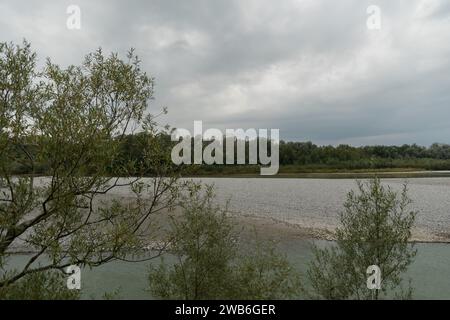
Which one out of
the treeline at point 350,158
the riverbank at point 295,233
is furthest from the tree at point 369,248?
the treeline at point 350,158

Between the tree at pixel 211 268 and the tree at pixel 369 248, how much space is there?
2.36 metres

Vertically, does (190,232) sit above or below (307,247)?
above

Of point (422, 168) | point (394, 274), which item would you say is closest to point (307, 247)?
point (394, 274)

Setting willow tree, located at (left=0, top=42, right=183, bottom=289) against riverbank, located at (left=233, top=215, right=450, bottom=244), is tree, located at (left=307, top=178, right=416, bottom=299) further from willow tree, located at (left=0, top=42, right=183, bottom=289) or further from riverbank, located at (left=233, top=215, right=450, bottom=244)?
riverbank, located at (left=233, top=215, right=450, bottom=244)

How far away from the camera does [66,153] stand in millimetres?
7062

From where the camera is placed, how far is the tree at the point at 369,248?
1247 centimetres

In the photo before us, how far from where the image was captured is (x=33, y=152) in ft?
24.2

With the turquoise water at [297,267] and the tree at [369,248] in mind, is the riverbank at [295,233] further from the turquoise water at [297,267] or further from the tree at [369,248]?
the tree at [369,248]

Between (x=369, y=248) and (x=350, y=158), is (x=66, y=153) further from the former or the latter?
(x=350, y=158)

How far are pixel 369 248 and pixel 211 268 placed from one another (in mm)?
5901

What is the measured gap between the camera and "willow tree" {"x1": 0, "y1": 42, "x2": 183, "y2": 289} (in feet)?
22.6

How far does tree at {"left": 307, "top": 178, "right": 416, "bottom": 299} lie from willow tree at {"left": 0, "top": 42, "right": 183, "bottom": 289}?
8.32 metres
